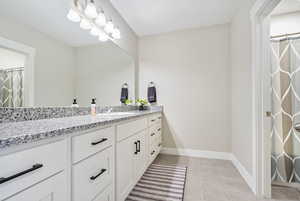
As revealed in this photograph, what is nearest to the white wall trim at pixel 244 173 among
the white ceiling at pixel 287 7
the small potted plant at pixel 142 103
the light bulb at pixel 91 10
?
the small potted plant at pixel 142 103

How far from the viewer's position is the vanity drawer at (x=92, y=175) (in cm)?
70

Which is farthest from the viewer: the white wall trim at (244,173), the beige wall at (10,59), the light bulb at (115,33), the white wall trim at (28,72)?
the light bulb at (115,33)

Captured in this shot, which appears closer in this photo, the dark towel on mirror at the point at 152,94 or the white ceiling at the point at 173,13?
the white ceiling at the point at 173,13

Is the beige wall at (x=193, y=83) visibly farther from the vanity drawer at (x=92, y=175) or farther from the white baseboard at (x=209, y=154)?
the vanity drawer at (x=92, y=175)

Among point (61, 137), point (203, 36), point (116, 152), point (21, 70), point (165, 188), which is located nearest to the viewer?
point (61, 137)

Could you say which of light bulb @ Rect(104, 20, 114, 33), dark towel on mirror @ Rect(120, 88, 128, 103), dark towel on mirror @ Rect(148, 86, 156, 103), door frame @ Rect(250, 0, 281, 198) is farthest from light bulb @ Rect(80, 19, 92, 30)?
door frame @ Rect(250, 0, 281, 198)

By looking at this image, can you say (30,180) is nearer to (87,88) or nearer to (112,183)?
(112,183)

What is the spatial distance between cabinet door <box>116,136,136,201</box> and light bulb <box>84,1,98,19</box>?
1475mm

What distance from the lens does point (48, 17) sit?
1154mm

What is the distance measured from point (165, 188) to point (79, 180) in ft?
3.54

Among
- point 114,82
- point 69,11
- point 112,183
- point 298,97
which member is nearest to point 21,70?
point 69,11

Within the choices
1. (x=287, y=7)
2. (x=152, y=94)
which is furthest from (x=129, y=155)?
(x=287, y=7)

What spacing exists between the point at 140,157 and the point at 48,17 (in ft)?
5.23

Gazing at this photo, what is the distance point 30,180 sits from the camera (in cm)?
50
